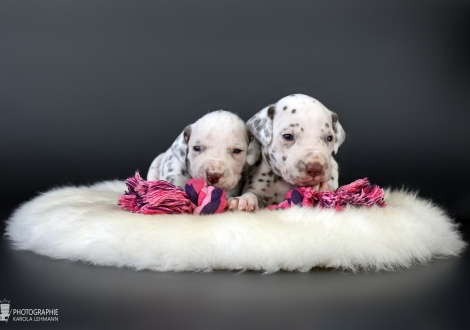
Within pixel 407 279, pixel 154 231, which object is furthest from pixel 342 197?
pixel 154 231

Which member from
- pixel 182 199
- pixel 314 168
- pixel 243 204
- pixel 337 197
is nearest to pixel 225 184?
pixel 243 204

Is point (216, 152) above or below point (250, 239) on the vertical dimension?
above

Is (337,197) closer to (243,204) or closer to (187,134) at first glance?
(243,204)

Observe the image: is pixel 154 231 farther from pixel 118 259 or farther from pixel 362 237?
pixel 362 237

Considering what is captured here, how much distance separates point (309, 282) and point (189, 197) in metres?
1.32

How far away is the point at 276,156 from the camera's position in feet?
16.7

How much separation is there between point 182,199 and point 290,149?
84 centimetres

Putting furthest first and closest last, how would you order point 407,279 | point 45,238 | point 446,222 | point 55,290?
1. point 446,222
2. point 45,238
3. point 407,279
4. point 55,290

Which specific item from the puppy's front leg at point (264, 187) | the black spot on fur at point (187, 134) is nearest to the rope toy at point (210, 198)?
the puppy's front leg at point (264, 187)

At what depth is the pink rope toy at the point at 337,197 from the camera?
15.6 ft

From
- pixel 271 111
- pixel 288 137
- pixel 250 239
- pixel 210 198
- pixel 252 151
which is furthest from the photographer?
pixel 252 151

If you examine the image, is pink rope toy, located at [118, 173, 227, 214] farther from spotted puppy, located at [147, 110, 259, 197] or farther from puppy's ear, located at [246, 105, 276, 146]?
puppy's ear, located at [246, 105, 276, 146]

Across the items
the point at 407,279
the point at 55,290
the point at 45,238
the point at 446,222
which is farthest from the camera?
the point at 446,222

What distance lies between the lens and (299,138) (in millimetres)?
4984
